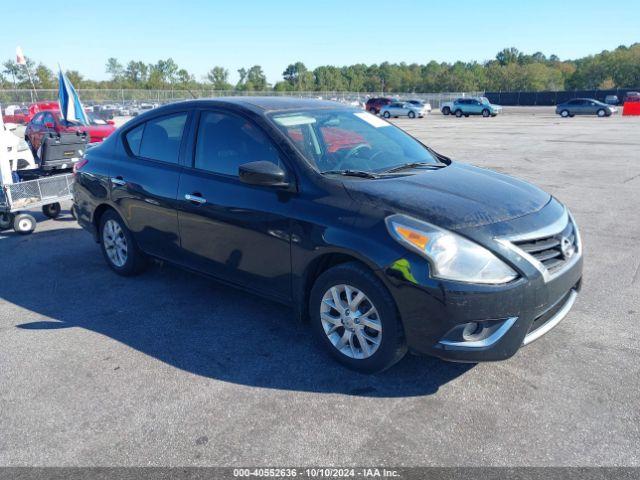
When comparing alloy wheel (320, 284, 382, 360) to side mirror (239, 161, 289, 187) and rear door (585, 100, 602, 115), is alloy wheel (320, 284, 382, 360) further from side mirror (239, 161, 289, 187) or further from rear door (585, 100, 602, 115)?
rear door (585, 100, 602, 115)

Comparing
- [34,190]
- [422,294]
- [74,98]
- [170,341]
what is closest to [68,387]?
[170,341]

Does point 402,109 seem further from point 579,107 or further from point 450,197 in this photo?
point 450,197

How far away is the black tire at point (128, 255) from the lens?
5230 mm

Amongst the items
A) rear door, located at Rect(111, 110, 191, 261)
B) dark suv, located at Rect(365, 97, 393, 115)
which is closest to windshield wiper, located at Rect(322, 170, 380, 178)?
rear door, located at Rect(111, 110, 191, 261)

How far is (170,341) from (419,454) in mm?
2133

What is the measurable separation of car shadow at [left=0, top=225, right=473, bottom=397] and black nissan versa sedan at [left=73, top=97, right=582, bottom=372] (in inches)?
10.0

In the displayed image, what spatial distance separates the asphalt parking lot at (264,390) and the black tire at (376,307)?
12cm

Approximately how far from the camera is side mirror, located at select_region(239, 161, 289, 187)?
362 cm

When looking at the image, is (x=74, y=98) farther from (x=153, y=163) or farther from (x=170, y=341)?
(x=170, y=341)

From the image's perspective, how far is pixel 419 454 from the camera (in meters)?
2.74

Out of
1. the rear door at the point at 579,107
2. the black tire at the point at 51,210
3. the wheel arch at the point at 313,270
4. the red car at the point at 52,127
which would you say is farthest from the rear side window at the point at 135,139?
the rear door at the point at 579,107

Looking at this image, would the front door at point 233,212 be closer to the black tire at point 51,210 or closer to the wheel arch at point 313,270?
the wheel arch at point 313,270

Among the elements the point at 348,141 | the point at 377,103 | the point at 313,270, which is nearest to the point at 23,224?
the point at 348,141

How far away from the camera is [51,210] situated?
8.31 m
